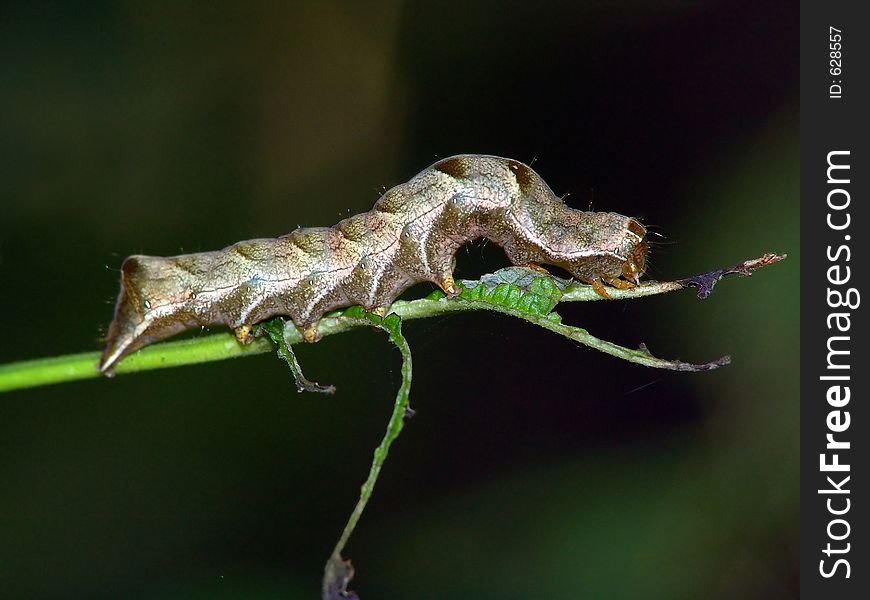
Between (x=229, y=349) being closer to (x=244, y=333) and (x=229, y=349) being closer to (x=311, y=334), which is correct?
(x=244, y=333)

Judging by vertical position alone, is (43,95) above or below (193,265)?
above

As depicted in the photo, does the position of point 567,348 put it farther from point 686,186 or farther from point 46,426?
point 46,426

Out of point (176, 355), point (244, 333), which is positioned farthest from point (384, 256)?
point (176, 355)

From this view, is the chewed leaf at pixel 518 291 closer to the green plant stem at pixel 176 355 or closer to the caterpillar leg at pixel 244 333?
the green plant stem at pixel 176 355

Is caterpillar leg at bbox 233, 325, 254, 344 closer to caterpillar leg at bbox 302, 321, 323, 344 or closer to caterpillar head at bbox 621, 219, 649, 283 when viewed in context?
caterpillar leg at bbox 302, 321, 323, 344

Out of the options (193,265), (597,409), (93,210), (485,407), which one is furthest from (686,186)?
(93,210)
